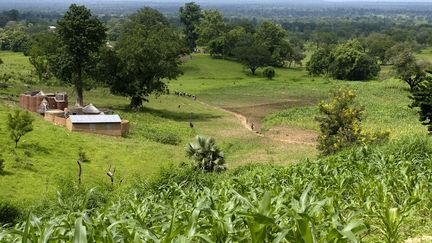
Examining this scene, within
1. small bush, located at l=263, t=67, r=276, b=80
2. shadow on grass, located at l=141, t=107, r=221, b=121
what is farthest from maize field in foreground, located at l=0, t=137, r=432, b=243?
small bush, located at l=263, t=67, r=276, b=80

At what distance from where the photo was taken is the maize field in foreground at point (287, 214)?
5.05m

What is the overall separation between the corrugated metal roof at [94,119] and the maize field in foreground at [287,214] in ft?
80.3

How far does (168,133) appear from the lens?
3888 cm

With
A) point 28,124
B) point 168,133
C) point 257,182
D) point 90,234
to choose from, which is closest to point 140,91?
point 168,133

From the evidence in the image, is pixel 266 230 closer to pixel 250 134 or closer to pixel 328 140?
pixel 328 140

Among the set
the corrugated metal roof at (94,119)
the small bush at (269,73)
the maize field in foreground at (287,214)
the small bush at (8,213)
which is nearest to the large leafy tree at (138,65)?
the corrugated metal roof at (94,119)

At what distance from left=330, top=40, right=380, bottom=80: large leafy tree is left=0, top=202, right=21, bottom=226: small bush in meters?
67.9

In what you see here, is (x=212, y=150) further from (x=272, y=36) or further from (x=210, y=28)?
(x=210, y=28)

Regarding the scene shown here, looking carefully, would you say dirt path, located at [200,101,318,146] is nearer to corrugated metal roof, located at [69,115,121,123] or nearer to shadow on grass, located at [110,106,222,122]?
shadow on grass, located at [110,106,222,122]

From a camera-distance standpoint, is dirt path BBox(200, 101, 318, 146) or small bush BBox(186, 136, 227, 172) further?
dirt path BBox(200, 101, 318, 146)

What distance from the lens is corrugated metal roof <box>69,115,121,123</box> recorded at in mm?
36469

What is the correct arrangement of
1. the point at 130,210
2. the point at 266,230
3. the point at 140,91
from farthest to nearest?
the point at 140,91 → the point at 130,210 → the point at 266,230

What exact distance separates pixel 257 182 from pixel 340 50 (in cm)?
7399

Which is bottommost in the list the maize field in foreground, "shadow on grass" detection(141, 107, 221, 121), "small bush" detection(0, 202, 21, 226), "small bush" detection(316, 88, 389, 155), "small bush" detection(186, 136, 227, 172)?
"shadow on grass" detection(141, 107, 221, 121)
